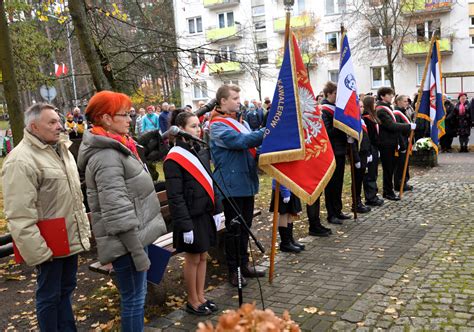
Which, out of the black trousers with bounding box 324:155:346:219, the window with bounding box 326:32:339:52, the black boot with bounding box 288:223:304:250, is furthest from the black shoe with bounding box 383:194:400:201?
the window with bounding box 326:32:339:52

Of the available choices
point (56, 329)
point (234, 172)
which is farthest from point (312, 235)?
point (56, 329)

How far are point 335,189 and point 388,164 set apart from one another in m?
2.30

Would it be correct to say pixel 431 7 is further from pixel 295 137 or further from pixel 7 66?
pixel 295 137

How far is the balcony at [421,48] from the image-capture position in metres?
36.5

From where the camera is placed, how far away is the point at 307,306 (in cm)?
463

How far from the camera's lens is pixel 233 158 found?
17.2 ft

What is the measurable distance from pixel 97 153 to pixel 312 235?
4476 mm

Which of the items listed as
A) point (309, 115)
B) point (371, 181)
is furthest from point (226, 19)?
point (309, 115)

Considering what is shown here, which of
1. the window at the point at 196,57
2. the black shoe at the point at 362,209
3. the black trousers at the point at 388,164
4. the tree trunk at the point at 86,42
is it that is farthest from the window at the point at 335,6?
the tree trunk at the point at 86,42

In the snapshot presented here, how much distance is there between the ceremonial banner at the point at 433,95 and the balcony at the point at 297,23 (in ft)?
101

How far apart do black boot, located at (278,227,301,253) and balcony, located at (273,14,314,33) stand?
35.0 m

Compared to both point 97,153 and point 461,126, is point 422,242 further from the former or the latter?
point 461,126

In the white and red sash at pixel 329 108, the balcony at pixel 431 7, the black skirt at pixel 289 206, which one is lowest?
the black skirt at pixel 289 206

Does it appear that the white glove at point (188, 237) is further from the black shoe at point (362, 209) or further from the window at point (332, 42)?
the window at point (332, 42)
